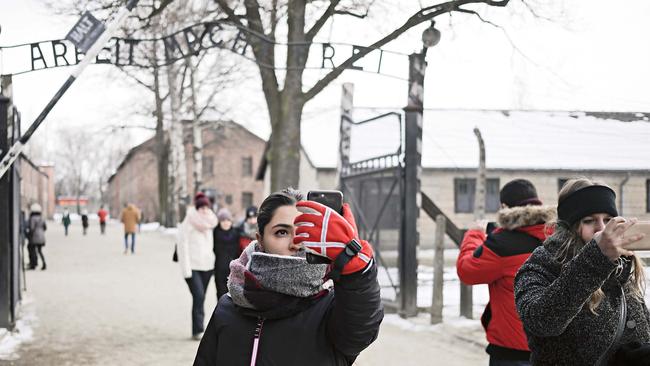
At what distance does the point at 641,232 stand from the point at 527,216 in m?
2.06

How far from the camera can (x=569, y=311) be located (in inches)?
107

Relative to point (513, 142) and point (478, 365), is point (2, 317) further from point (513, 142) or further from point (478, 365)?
point (513, 142)

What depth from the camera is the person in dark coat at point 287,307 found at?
2426 millimetres

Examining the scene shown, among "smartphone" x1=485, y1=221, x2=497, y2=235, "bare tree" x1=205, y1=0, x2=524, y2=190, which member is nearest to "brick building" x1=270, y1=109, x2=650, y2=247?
"bare tree" x1=205, y1=0, x2=524, y2=190

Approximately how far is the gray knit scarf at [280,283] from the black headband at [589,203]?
0.99 meters

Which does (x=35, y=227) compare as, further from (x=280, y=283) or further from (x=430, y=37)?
(x=280, y=283)

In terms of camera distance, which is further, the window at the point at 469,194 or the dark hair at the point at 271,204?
the window at the point at 469,194

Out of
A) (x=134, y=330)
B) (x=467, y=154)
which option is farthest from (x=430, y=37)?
(x=467, y=154)

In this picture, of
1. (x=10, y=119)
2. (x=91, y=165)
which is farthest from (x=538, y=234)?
(x=91, y=165)

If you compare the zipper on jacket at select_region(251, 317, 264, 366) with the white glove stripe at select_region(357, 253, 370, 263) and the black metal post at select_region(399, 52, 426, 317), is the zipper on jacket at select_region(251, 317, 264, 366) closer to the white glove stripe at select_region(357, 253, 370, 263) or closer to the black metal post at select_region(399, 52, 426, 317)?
the white glove stripe at select_region(357, 253, 370, 263)

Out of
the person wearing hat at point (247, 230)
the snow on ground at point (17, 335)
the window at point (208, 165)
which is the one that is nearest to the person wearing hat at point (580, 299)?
the person wearing hat at point (247, 230)

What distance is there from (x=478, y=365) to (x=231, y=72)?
19.2 m

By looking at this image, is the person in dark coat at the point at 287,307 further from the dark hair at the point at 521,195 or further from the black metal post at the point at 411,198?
the black metal post at the point at 411,198

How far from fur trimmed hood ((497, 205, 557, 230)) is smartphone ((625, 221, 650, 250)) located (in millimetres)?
2013
